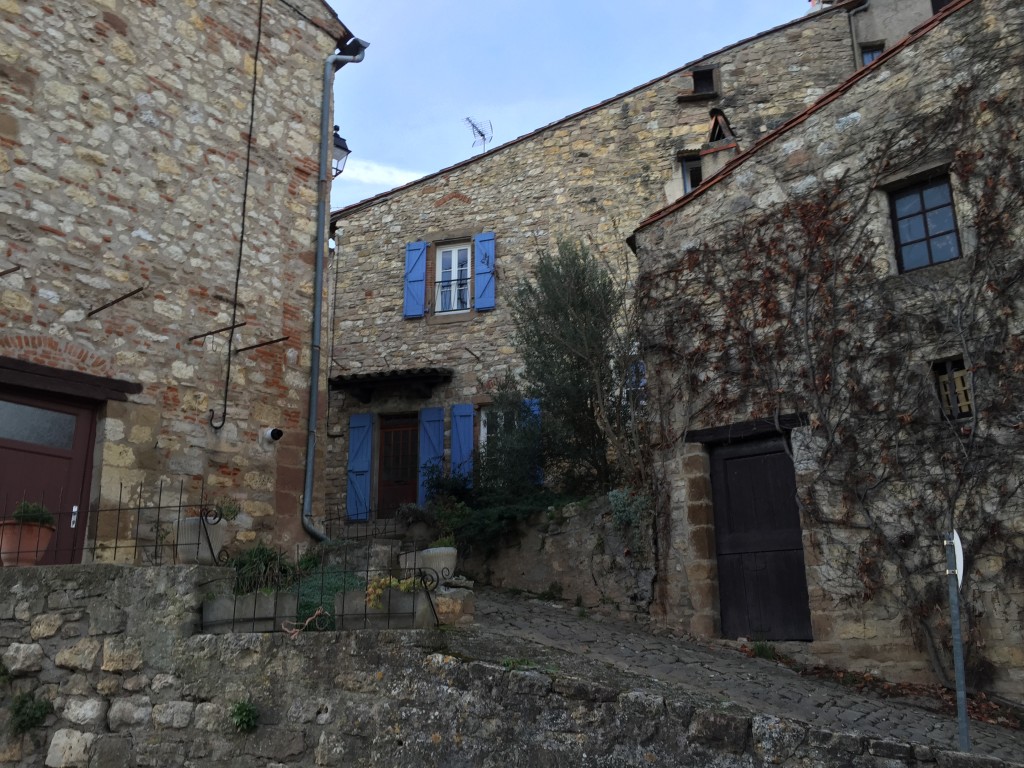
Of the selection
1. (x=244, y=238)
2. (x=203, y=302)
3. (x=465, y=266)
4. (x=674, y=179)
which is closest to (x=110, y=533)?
(x=203, y=302)

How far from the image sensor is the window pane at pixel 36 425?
6.75 metres

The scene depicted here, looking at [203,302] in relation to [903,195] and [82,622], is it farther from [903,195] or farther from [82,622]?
[903,195]

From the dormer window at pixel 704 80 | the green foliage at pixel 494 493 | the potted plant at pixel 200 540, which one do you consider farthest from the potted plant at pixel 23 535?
the dormer window at pixel 704 80

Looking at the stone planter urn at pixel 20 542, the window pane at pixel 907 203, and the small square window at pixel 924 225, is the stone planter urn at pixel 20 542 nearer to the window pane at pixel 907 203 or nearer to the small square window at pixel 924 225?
the small square window at pixel 924 225

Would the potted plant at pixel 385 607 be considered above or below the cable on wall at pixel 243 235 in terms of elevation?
below

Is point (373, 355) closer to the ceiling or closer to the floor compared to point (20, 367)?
closer to the ceiling

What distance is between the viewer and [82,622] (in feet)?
18.0

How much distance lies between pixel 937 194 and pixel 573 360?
4.58 meters

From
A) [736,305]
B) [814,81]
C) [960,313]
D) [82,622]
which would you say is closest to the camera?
[82,622]

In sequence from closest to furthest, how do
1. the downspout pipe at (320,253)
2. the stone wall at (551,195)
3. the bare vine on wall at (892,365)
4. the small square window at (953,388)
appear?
the bare vine on wall at (892,365) < the small square window at (953,388) < the downspout pipe at (320,253) < the stone wall at (551,195)

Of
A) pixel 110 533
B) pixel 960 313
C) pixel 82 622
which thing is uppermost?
pixel 960 313

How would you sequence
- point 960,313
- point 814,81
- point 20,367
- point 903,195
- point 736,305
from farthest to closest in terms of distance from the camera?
1. point 814,81
2. point 736,305
3. point 903,195
4. point 960,313
5. point 20,367

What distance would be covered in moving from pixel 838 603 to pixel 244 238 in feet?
19.9

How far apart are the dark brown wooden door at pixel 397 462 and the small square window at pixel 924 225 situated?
7340 mm
